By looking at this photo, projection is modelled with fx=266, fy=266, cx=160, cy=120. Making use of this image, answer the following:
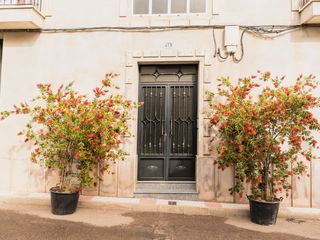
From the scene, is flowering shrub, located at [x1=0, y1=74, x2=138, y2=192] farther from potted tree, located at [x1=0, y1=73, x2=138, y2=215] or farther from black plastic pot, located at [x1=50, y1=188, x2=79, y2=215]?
black plastic pot, located at [x1=50, y1=188, x2=79, y2=215]

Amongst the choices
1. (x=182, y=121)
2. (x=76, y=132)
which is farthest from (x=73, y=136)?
(x=182, y=121)

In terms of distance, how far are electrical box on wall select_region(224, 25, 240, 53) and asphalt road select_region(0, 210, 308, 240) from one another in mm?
3716

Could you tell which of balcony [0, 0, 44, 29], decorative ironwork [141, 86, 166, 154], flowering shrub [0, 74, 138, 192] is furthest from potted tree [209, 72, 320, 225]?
balcony [0, 0, 44, 29]

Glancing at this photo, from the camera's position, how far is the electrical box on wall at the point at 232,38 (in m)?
6.07

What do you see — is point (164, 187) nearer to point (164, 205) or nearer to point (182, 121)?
point (164, 205)

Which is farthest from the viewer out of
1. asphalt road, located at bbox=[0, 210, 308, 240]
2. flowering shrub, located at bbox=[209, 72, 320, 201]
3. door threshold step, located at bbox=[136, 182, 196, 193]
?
door threshold step, located at bbox=[136, 182, 196, 193]

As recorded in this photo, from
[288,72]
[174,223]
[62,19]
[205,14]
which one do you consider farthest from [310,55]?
[62,19]

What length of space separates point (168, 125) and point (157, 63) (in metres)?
1.54

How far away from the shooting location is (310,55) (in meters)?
6.04

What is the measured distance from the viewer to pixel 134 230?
14.8 feet

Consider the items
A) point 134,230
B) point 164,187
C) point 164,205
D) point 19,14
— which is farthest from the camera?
point 164,187

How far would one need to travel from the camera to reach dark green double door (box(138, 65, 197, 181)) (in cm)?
653

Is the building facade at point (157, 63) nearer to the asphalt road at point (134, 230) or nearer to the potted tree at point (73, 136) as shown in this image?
the potted tree at point (73, 136)

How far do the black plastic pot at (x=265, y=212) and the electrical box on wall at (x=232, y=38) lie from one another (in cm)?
334
